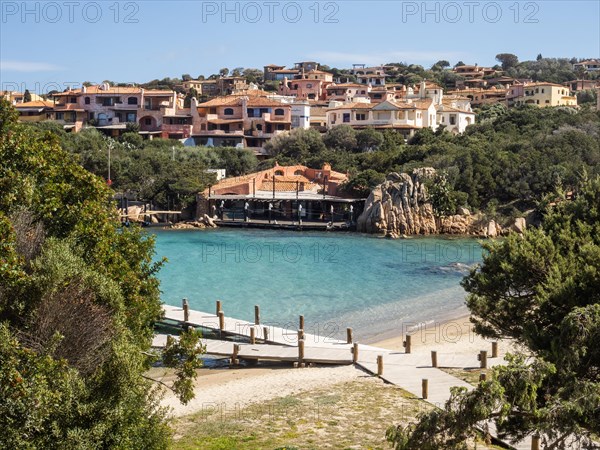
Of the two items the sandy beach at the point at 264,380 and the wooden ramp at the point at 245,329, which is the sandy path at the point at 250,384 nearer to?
the sandy beach at the point at 264,380

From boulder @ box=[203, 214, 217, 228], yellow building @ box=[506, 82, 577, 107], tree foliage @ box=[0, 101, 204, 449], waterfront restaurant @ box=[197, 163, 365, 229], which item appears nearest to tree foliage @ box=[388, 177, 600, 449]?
tree foliage @ box=[0, 101, 204, 449]

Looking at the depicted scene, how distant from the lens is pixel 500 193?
55.5 meters

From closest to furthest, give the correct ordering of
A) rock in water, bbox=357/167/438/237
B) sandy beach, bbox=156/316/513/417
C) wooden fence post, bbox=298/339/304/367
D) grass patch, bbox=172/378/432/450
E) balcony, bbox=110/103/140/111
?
grass patch, bbox=172/378/432/450 → sandy beach, bbox=156/316/513/417 → wooden fence post, bbox=298/339/304/367 → rock in water, bbox=357/167/438/237 → balcony, bbox=110/103/140/111

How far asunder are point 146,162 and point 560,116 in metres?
36.3

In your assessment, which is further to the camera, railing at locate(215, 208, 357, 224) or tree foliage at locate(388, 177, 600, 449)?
railing at locate(215, 208, 357, 224)

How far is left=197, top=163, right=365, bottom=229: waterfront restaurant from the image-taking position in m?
57.5

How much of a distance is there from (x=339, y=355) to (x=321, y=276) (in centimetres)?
1686

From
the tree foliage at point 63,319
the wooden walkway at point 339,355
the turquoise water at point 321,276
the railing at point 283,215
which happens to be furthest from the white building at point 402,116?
the tree foliage at point 63,319

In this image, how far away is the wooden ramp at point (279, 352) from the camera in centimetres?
2132

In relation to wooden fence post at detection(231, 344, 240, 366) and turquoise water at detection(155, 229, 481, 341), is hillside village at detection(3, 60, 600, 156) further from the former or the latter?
wooden fence post at detection(231, 344, 240, 366)

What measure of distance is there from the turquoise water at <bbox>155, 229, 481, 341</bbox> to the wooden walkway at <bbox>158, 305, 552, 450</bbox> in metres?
2.68

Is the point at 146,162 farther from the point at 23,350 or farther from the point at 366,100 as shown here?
the point at 23,350

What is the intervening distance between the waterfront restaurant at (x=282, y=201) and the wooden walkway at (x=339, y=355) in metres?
31.4

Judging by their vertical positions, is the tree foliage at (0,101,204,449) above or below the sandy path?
above
